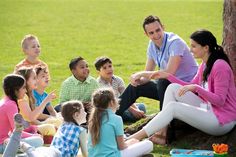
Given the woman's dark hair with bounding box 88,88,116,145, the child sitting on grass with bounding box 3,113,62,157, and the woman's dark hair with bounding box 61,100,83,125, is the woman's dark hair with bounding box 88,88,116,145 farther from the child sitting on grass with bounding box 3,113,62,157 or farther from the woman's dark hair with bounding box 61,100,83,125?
the child sitting on grass with bounding box 3,113,62,157

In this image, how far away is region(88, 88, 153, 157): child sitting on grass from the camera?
22.5ft

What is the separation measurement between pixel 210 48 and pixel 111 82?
2.33m

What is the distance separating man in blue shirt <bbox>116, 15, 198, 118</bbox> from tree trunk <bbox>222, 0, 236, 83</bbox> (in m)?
0.49

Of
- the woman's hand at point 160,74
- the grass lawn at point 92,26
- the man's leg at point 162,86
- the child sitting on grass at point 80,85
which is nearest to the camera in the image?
the woman's hand at point 160,74

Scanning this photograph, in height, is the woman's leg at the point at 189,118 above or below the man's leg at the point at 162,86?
below

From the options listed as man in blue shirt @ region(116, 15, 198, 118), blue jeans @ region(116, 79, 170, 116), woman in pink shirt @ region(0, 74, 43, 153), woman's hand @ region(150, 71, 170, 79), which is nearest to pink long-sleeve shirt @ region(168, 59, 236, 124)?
woman's hand @ region(150, 71, 170, 79)

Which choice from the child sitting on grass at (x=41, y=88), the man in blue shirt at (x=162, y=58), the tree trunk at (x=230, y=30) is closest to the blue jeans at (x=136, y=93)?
the man in blue shirt at (x=162, y=58)

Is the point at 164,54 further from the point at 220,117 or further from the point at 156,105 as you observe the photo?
the point at 156,105

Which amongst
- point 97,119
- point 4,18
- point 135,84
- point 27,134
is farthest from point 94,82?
point 4,18

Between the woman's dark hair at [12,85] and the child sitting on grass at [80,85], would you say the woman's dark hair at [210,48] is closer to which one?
the woman's dark hair at [12,85]

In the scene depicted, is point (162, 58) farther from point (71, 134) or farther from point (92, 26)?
point (92, 26)

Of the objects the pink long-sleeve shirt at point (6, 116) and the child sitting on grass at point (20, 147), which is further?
the pink long-sleeve shirt at point (6, 116)

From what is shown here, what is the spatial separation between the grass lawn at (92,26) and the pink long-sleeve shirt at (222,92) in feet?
11.2

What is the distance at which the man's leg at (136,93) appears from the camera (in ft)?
29.0
